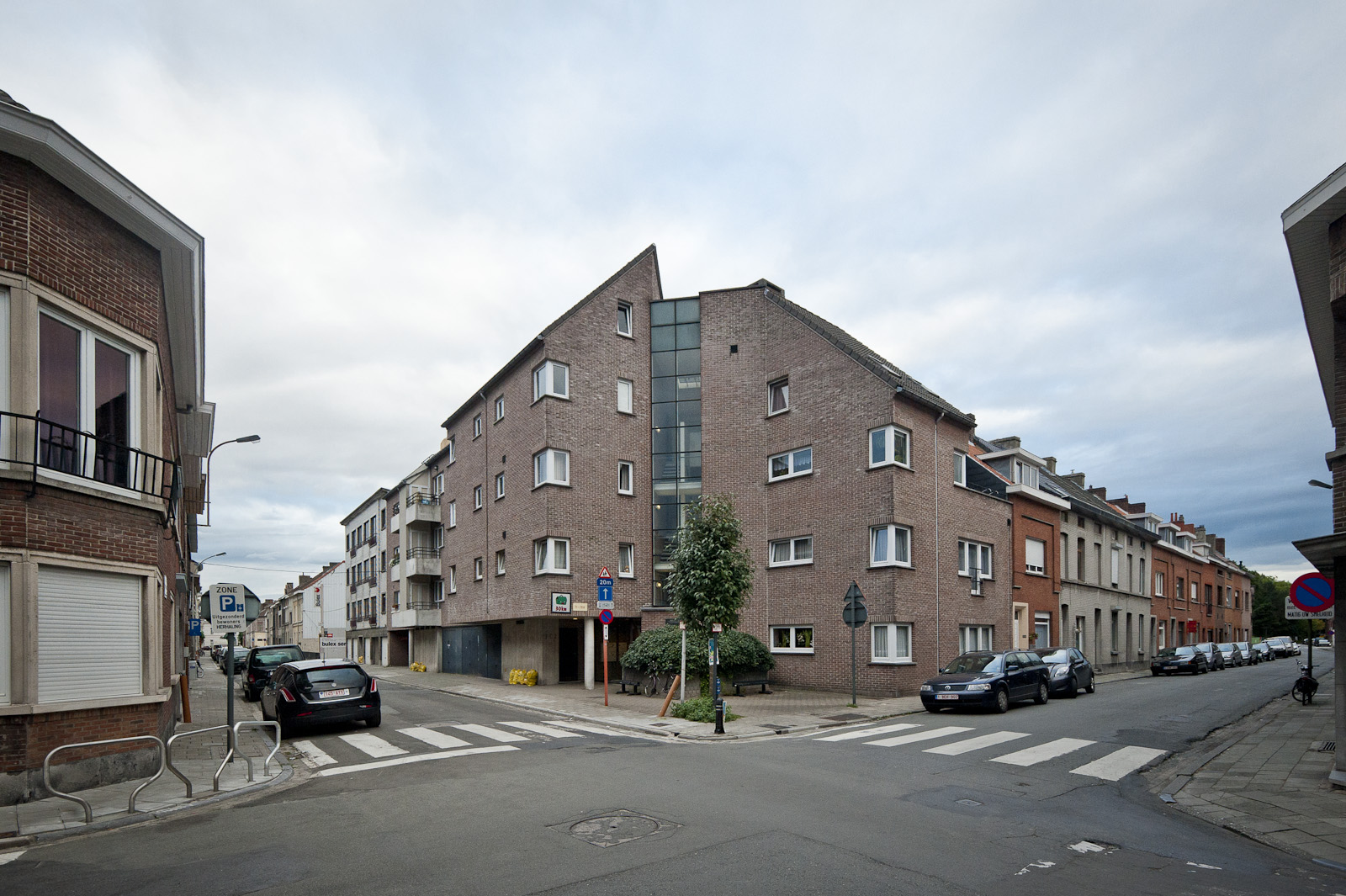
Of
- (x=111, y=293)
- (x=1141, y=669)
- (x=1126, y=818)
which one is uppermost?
(x=111, y=293)

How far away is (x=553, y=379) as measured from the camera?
2794 centimetres

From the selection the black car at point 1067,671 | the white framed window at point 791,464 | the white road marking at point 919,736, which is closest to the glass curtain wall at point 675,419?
the white framed window at point 791,464

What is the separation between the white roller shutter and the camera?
9742 mm

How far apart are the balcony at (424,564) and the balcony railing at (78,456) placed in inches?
1147

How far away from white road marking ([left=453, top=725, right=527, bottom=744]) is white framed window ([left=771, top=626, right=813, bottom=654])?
10.9 metres

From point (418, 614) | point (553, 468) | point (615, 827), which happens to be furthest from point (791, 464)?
point (418, 614)

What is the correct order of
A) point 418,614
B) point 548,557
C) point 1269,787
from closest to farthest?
1. point 1269,787
2. point 548,557
3. point 418,614

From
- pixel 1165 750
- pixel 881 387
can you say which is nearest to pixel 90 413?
pixel 1165 750

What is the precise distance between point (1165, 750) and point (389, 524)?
4490 cm

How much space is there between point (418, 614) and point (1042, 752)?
3413cm

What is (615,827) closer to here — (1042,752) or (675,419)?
(1042,752)

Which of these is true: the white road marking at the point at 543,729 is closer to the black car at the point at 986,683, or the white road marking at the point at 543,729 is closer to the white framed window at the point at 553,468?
the black car at the point at 986,683

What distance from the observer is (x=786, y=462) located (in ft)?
86.3

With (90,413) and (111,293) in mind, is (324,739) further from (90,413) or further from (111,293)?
(111,293)
